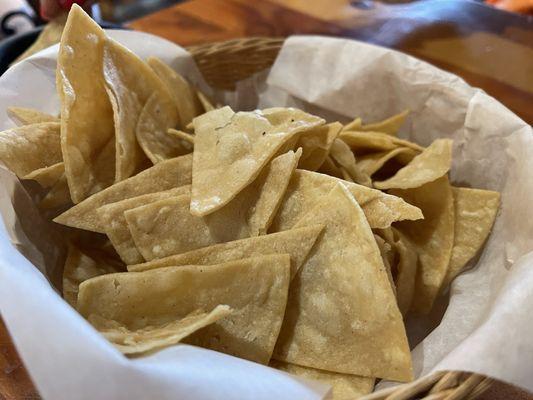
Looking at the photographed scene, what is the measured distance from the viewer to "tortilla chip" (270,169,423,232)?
2.77 feet

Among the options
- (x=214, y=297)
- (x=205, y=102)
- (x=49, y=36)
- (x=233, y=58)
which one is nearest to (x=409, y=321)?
(x=214, y=297)

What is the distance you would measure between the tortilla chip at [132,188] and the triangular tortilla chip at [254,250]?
114mm

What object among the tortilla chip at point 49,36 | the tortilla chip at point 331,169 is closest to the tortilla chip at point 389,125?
the tortilla chip at point 331,169

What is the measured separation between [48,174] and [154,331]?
1.08ft

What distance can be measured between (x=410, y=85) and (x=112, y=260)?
2.26 feet

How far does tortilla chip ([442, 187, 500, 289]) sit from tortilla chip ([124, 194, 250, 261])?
0.37 meters

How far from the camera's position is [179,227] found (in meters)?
0.88

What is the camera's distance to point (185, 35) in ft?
5.49

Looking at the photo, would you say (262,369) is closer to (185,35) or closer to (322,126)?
(322,126)

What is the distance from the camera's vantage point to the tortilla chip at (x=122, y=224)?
2.85 ft

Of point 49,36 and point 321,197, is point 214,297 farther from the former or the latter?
point 49,36

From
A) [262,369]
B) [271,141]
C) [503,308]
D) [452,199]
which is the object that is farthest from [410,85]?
[262,369]

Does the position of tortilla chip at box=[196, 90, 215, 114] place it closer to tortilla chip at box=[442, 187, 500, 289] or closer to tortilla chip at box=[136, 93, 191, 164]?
tortilla chip at box=[136, 93, 191, 164]

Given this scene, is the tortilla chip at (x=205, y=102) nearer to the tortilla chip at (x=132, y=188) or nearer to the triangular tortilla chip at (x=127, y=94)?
the triangular tortilla chip at (x=127, y=94)
